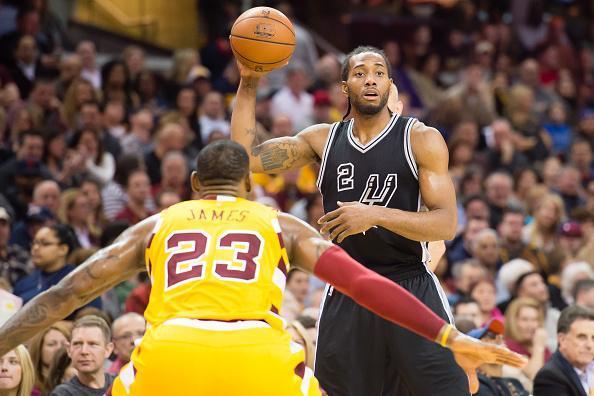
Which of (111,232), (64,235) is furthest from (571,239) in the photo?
(64,235)

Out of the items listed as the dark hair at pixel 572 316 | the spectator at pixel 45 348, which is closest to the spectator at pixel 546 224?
the dark hair at pixel 572 316

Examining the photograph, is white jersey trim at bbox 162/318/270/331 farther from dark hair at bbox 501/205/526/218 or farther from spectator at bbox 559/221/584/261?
spectator at bbox 559/221/584/261

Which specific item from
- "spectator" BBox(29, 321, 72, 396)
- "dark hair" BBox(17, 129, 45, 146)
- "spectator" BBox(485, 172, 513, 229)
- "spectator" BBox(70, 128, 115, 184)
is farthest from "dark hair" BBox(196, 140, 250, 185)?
"spectator" BBox(485, 172, 513, 229)

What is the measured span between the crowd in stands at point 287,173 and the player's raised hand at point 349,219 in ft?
5.26

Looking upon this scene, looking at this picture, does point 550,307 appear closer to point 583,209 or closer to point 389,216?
point 583,209

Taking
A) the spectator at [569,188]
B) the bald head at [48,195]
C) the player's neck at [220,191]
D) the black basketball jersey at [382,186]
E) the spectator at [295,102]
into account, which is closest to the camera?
the player's neck at [220,191]

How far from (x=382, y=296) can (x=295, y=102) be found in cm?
1021

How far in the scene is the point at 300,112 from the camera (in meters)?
15.1

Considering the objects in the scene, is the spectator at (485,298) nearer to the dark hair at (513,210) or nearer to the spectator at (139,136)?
the dark hair at (513,210)

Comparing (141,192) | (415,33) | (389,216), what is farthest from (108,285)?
(415,33)

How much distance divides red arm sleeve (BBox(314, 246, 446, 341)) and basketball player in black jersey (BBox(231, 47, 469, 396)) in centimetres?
80

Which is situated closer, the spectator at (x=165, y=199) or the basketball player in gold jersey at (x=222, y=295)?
the basketball player in gold jersey at (x=222, y=295)

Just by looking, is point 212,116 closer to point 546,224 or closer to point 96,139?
point 96,139

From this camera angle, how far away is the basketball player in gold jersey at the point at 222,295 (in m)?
4.98
